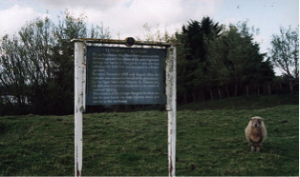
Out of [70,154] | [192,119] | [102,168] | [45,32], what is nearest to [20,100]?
[45,32]

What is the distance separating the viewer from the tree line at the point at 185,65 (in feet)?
83.6

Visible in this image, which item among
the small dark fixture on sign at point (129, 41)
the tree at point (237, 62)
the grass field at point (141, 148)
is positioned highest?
the tree at point (237, 62)

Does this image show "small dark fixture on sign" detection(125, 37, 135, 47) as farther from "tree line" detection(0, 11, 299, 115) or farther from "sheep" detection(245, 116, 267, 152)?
"tree line" detection(0, 11, 299, 115)

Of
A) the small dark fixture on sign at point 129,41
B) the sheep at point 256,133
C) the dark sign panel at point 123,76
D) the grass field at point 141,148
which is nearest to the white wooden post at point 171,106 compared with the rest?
the dark sign panel at point 123,76

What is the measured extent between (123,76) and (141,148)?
5579 mm

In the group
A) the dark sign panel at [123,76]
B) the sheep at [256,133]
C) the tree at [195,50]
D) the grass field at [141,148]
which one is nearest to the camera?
the dark sign panel at [123,76]

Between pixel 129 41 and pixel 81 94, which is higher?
pixel 129 41

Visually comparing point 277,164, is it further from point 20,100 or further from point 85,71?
point 20,100

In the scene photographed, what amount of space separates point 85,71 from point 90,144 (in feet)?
20.4

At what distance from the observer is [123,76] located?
6.46m

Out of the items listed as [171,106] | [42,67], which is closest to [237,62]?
[42,67]

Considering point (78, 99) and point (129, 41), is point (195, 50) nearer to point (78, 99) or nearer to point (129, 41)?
point (129, 41)

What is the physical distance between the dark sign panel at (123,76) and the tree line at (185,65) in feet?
65.0

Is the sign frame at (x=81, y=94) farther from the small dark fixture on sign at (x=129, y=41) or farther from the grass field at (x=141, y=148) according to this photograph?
the grass field at (x=141, y=148)
